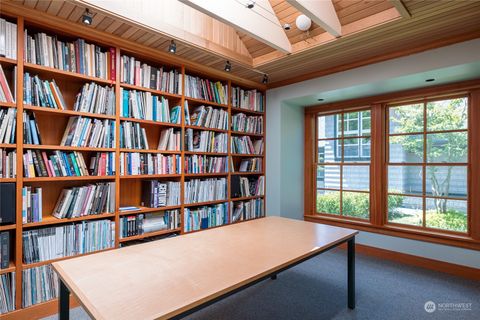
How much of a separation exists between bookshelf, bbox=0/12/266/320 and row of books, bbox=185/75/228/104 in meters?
0.05

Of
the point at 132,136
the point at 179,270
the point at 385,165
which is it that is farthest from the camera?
the point at 385,165

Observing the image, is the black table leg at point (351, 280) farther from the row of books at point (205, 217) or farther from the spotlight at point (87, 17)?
the spotlight at point (87, 17)

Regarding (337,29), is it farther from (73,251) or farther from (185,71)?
(73,251)

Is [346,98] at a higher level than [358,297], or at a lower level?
higher

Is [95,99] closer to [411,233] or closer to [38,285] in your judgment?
[38,285]

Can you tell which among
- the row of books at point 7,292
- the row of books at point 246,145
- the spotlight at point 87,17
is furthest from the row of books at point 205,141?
the row of books at point 7,292

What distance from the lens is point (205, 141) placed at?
11.0ft

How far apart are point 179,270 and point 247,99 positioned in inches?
117

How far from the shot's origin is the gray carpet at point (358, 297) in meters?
2.19

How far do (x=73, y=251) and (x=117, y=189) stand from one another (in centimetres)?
64

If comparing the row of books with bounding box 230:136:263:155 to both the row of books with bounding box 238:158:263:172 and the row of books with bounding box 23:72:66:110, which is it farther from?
the row of books with bounding box 23:72:66:110

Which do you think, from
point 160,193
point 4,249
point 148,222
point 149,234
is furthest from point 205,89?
point 4,249

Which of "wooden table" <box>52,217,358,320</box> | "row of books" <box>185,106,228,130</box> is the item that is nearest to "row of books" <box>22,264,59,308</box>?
"wooden table" <box>52,217,358,320</box>

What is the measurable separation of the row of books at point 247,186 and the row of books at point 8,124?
7.83ft
